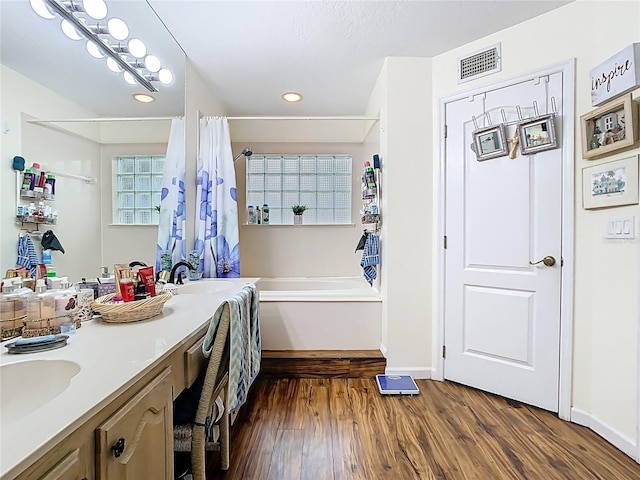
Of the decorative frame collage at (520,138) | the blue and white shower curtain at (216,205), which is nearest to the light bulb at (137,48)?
the blue and white shower curtain at (216,205)

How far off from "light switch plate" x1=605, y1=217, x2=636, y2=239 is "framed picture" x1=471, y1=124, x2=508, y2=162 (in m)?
0.72

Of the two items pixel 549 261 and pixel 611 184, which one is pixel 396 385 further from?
pixel 611 184

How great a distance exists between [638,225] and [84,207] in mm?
2516

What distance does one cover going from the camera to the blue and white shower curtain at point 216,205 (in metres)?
2.79

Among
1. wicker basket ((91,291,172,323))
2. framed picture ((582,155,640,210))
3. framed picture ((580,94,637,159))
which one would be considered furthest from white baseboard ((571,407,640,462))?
wicker basket ((91,291,172,323))

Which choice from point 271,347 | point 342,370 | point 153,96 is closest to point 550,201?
point 342,370

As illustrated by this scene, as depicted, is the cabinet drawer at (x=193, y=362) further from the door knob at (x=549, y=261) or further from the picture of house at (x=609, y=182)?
the picture of house at (x=609, y=182)

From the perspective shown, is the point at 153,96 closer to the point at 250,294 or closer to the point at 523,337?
the point at 250,294

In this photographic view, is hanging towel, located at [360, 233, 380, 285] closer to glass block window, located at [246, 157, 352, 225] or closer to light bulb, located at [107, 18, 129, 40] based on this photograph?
glass block window, located at [246, 157, 352, 225]

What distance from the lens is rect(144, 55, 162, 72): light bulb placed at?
78.5 inches

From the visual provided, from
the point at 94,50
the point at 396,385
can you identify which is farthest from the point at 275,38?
the point at 396,385

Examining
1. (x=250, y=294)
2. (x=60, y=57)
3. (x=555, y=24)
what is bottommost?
(x=250, y=294)

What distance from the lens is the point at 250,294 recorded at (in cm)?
165

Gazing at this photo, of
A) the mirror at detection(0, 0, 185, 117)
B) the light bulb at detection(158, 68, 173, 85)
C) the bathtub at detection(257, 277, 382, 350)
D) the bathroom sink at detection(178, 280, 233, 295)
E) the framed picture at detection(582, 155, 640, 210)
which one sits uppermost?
the light bulb at detection(158, 68, 173, 85)
